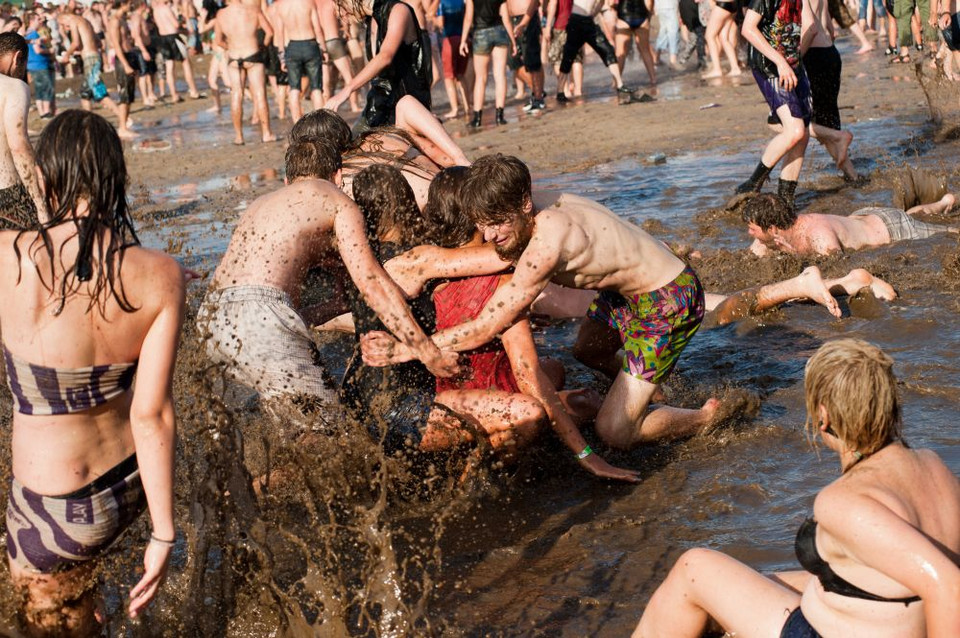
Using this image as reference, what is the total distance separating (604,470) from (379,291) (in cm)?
120

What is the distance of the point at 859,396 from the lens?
2639mm

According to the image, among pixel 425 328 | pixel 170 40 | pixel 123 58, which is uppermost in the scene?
pixel 170 40

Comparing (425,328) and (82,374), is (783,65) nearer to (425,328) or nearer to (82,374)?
(425,328)

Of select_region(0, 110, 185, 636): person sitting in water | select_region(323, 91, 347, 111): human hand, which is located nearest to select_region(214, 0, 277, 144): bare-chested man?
select_region(323, 91, 347, 111): human hand

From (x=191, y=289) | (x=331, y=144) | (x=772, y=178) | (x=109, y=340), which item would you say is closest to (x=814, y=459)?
(x=331, y=144)

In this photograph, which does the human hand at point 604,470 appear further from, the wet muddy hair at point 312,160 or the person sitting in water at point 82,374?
the person sitting in water at point 82,374

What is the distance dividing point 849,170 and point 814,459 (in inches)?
203

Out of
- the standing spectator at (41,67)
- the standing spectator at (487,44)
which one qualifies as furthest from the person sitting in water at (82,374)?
the standing spectator at (41,67)

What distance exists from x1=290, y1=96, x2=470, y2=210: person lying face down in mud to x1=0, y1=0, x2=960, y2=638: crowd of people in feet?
0.04

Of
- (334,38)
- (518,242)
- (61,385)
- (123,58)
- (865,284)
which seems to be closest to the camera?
(61,385)

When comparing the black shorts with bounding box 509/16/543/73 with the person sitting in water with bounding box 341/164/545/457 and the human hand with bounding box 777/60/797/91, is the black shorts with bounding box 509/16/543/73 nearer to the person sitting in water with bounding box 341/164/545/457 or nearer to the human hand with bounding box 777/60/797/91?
the human hand with bounding box 777/60/797/91

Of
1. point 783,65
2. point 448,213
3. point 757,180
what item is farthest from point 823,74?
point 448,213

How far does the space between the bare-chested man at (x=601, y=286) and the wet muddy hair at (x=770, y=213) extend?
2045 mm

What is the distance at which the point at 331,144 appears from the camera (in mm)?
4895
